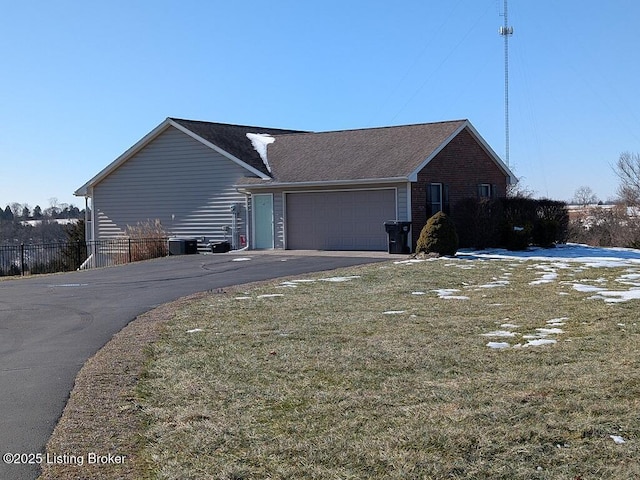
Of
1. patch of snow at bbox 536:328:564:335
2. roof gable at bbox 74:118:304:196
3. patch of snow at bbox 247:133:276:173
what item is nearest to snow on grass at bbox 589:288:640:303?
patch of snow at bbox 536:328:564:335

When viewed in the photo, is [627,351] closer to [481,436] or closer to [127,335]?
[481,436]

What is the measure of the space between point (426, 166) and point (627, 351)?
18.1 meters

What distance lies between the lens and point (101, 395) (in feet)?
22.6

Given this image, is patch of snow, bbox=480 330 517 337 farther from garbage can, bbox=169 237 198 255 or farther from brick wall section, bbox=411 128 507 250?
garbage can, bbox=169 237 198 255

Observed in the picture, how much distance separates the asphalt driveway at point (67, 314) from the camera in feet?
20.5

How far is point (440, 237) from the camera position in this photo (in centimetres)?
2242

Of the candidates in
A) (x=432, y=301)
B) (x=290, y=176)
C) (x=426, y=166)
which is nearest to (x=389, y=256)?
(x=426, y=166)

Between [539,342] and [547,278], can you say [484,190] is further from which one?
[539,342]

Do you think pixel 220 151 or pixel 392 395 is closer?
pixel 392 395

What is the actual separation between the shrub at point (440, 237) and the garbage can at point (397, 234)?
1.51 m

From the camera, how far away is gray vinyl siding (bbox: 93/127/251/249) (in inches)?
1145

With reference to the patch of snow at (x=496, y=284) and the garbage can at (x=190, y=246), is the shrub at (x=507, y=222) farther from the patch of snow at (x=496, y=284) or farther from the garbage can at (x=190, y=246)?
the garbage can at (x=190, y=246)

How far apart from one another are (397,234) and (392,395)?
17.8 metres

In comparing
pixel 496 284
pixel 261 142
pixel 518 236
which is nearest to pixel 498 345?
pixel 496 284
